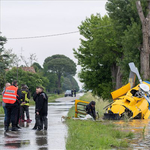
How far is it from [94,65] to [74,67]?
92879 millimetres

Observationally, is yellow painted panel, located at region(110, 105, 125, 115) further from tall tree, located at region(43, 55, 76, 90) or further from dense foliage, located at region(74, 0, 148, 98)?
tall tree, located at region(43, 55, 76, 90)

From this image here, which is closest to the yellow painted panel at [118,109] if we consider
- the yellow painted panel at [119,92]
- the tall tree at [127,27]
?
the yellow painted panel at [119,92]

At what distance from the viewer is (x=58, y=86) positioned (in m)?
120

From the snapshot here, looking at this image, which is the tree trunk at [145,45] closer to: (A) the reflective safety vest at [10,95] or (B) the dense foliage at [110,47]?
(B) the dense foliage at [110,47]

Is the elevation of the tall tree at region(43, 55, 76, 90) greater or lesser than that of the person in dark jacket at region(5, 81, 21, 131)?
greater

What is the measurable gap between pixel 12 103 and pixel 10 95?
299 mm

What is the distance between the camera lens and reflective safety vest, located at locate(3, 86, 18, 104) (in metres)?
14.8

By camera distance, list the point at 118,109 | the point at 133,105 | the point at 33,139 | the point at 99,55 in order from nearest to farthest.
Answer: the point at 33,139
the point at 118,109
the point at 133,105
the point at 99,55

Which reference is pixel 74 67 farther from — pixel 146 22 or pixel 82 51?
pixel 146 22

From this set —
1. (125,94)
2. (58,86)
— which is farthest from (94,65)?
(58,86)

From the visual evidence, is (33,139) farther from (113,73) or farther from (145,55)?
(113,73)

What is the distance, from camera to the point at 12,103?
14797 mm

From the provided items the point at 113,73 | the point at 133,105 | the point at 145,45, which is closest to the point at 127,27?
the point at 145,45

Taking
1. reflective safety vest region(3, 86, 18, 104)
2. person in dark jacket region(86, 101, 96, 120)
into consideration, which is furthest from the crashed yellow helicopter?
reflective safety vest region(3, 86, 18, 104)
